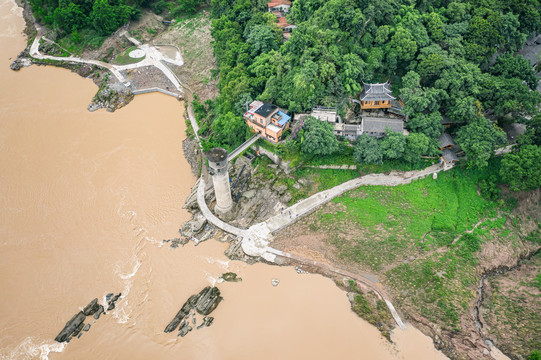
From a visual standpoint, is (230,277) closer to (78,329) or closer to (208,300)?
(208,300)

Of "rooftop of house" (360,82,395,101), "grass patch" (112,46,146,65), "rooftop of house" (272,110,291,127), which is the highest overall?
"rooftop of house" (360,82,395,101)

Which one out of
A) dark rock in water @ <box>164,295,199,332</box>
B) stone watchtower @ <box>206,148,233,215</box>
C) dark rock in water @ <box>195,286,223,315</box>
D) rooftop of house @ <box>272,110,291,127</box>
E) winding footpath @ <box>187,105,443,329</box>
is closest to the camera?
dark rock in water @ <box>164,295,199,332</box>

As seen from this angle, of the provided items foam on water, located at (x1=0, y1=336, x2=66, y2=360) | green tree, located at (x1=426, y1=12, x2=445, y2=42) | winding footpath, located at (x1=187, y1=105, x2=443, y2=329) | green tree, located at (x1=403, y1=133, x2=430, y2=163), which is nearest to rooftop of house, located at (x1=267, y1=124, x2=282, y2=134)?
winding footpath, located at (x1=187, y1=105, x2=443, y2=329)

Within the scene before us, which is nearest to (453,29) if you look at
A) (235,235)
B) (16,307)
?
(235,235)

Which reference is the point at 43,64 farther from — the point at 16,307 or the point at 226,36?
the point at 16,307

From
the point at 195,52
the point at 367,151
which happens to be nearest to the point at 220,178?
the point at 367,151

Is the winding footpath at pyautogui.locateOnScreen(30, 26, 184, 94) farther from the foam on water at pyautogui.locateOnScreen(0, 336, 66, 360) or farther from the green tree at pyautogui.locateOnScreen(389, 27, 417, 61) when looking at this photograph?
the foam on water at pyautogui.locateOnScreen(0, 336, 66, 360)
